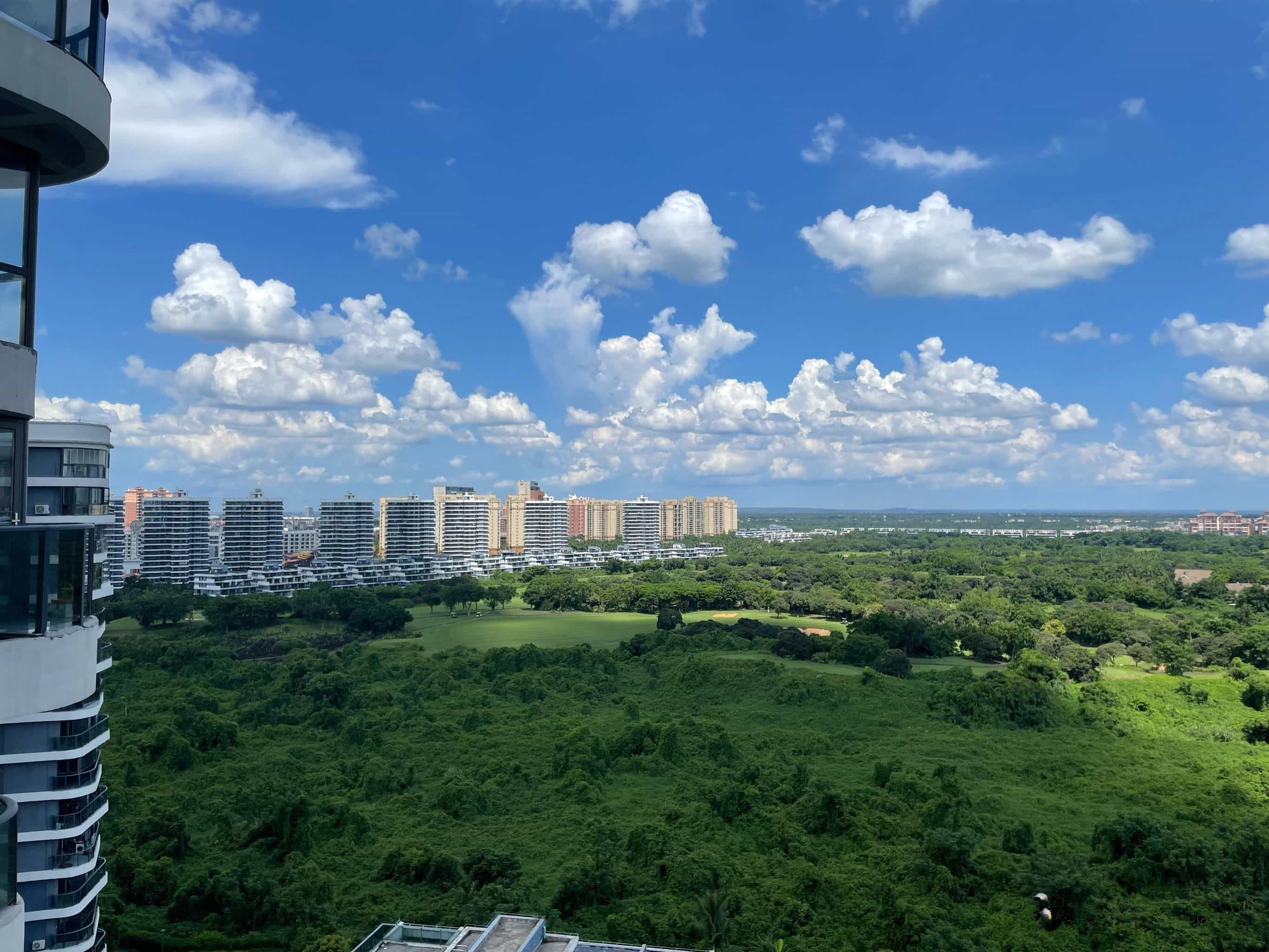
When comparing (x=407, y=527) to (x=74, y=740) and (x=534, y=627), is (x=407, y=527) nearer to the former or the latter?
(x=534, y=627)

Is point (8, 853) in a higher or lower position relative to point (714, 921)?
higher

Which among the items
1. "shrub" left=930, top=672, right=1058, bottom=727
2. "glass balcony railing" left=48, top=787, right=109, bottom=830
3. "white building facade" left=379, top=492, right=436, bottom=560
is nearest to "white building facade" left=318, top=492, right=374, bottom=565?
"white building facade" left=379, top=492, right=436, bottom=560

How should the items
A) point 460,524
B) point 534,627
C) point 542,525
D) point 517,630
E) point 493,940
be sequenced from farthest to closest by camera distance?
point 542,525 < point 460,524 < point 534,627 < point 517,630 < point 493,940

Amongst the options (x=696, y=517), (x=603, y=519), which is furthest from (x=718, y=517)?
(x=603, y=519)

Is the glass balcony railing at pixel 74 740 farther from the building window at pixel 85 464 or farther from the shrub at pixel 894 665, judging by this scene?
the shrub at pixel 894 665

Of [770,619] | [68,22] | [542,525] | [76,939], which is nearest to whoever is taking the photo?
[68,22]

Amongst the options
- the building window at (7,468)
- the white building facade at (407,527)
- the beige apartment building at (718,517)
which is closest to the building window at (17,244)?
the building window at (7,468)

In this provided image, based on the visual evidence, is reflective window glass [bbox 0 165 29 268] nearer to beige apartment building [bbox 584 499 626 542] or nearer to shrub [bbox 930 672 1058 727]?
shrub [bbox 930 672 1058 727]
